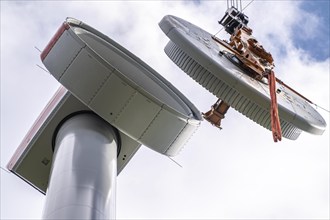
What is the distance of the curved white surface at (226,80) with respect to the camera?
1995cm

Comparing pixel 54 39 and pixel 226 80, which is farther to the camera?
pixel 226 80

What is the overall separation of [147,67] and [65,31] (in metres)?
3.08

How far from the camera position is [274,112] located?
748 inches

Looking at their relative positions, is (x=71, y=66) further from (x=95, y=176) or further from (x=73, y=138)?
(x=95, y=176)

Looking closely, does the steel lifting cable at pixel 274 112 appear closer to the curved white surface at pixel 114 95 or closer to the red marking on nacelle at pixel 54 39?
the curved white surface at pixel 114 95

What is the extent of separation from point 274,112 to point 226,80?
2.17 metres

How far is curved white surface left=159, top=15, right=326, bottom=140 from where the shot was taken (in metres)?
20.0

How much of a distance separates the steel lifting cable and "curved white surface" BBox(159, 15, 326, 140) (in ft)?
0.99

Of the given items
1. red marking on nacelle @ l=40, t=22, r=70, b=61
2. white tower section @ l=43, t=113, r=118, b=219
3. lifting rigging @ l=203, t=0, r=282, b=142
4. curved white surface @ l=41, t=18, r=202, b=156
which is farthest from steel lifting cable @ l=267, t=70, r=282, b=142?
red marking on nacelle @ l=40, t=22, r=70, b=61

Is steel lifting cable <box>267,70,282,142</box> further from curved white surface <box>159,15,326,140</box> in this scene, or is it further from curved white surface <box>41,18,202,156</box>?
curved white surface <box>41,18,202,156</box>

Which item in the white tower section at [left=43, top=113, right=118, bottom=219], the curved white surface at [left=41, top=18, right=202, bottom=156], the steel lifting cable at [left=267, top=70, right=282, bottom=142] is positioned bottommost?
the white tower section at [left=43, top=113, right=118, bottom=219]

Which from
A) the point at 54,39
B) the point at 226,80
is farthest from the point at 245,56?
the point at 54,39

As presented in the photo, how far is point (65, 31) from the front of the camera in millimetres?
13656

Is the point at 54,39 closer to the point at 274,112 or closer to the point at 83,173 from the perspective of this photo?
the point at 83,173
